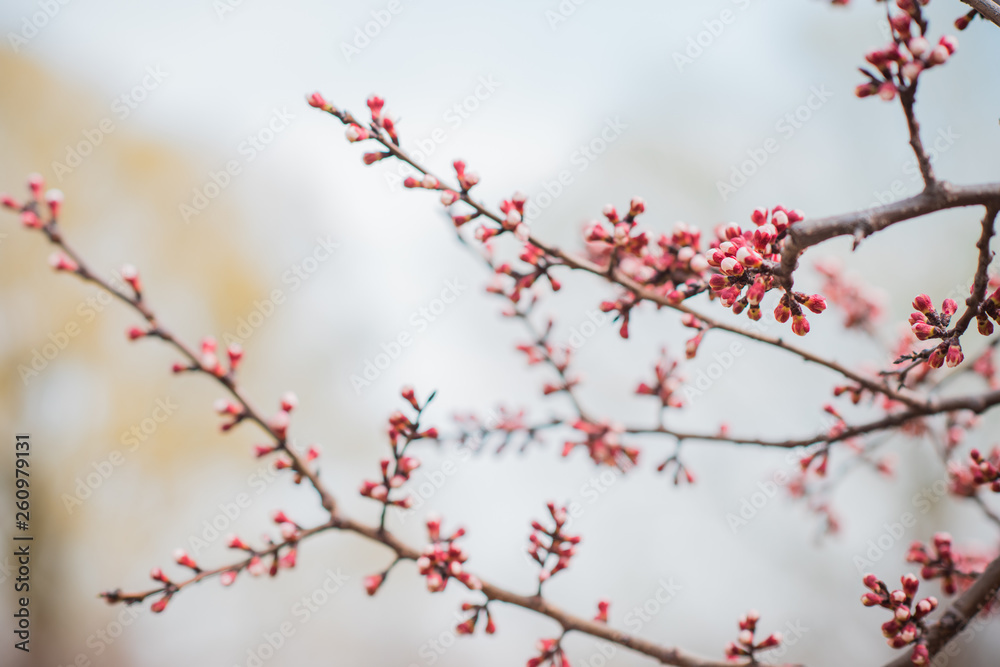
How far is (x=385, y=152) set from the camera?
1339 mm

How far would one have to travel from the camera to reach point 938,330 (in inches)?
43.0

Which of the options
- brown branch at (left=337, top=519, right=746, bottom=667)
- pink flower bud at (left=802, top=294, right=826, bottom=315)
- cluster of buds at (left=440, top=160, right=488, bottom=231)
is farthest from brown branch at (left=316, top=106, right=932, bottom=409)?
brown branch at (left=337, top=519, right=746, bottom=667)

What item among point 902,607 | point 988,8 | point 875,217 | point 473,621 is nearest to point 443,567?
point 473,621

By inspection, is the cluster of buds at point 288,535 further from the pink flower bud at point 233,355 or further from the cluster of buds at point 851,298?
the cluster of buds at point 851,298

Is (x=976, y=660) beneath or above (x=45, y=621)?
above

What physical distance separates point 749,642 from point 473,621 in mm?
658

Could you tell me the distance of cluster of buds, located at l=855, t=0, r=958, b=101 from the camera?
957mm

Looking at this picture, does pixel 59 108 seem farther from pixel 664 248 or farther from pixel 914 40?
pixel 914 40

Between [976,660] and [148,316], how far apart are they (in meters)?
5.01

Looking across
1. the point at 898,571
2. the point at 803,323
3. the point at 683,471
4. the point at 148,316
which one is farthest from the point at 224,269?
the point at 898,571

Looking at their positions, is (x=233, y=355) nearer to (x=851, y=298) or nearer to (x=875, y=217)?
(x=875, y=217)

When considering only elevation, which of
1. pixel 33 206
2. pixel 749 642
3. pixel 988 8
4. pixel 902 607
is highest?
pixel 988 8

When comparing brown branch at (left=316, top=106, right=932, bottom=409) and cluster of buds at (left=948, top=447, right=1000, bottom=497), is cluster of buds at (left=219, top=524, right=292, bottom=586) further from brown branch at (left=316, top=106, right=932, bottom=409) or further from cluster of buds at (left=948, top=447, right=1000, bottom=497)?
cluster of buds at (left=948, top=447, right=1000, bottom=497)

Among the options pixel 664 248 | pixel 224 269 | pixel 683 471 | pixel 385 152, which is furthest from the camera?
pixel 224 269
